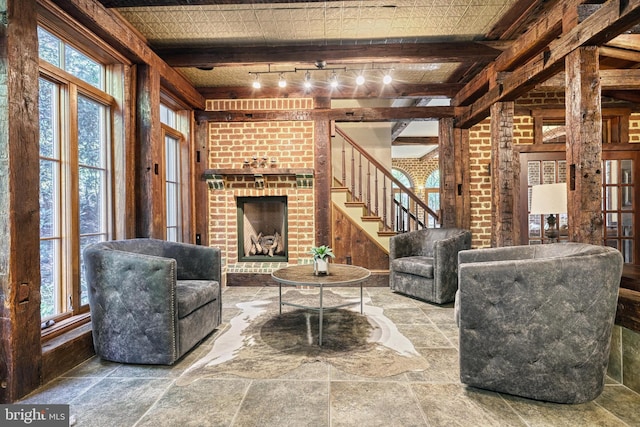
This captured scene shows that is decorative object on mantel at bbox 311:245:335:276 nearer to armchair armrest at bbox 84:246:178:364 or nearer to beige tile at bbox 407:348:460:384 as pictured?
beige tile at bbox 407:348:460:384

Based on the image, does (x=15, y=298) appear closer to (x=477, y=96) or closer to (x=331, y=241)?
(x=331, y=241)

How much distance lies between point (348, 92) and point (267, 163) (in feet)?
5.22

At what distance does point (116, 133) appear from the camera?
3.16 meters

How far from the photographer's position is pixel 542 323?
71.8 inches

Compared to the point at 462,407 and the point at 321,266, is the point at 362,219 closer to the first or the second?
the point at 321,266

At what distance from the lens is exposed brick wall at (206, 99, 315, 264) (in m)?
4.89

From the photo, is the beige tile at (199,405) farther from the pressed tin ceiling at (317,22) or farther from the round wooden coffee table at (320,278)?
the pressed tin ceiling at (317,22)

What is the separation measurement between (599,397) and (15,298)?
346 cm

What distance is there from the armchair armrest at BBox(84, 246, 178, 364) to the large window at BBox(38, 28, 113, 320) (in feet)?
1.61

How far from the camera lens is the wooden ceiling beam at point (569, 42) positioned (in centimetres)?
207

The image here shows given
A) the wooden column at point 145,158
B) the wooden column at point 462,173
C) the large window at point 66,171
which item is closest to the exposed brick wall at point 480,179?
the wooden column at point 462,173

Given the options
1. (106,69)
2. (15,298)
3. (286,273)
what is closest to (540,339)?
(286,273)

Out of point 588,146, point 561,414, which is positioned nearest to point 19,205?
point 561,414

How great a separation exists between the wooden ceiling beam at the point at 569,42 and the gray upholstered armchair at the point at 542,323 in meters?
1.49
